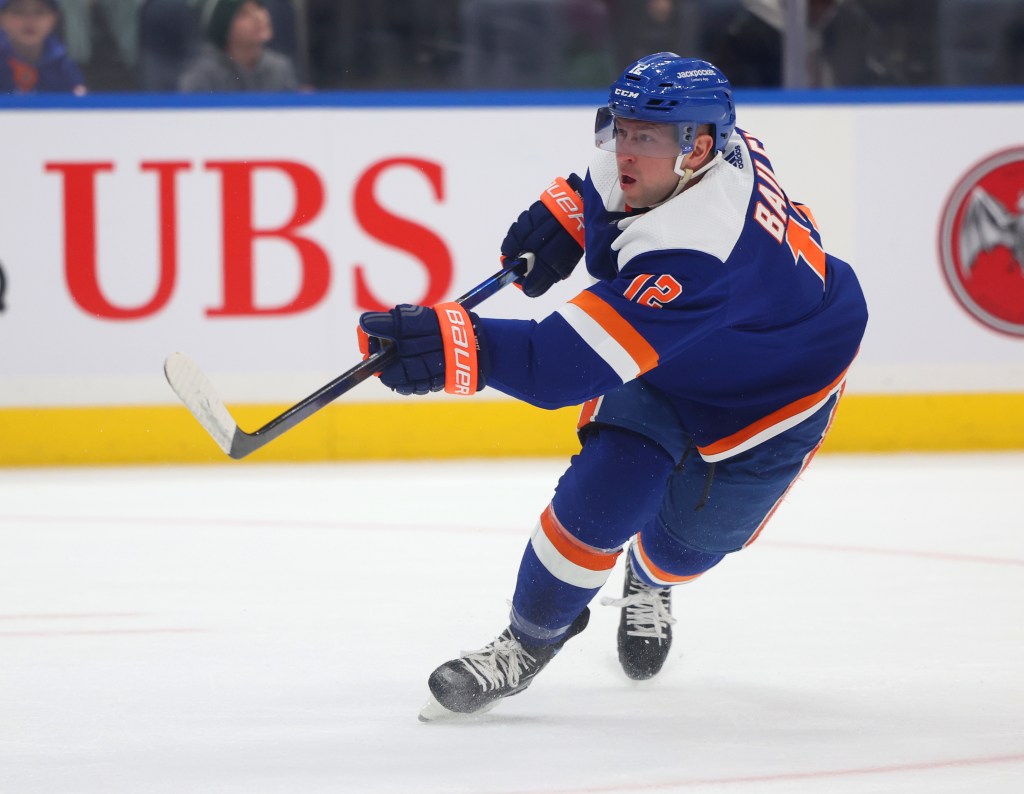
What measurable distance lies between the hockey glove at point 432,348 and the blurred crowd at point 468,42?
2.88 m

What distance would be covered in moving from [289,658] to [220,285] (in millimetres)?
2235

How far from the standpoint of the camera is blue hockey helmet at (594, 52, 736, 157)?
6.64 feet

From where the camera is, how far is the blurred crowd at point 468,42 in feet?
15.1

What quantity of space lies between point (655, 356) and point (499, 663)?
20.9 inches

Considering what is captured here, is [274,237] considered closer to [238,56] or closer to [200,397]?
[238,56]

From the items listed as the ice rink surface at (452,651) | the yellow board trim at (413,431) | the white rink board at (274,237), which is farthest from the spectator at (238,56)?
the ice rink surface at (452,651)

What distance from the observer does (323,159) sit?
4.54 m

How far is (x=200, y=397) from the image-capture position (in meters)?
2.14

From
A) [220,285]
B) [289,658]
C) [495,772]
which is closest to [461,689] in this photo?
[495,772]

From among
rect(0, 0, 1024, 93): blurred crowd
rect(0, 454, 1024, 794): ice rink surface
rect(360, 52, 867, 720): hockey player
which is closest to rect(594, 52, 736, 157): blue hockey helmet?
rect(360, 52, 867, 720): hockey player

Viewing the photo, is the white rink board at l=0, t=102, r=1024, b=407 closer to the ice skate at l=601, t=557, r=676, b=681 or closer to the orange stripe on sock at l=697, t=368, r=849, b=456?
the ice skate at l=601, t=557, r=676, b=681

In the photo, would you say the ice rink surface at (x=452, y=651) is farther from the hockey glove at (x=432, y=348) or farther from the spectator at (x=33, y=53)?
the spectator at (x=33, y=53)

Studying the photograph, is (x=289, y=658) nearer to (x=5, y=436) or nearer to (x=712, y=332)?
(x=712, y=332)

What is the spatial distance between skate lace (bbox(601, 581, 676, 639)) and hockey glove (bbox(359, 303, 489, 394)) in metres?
0.60
